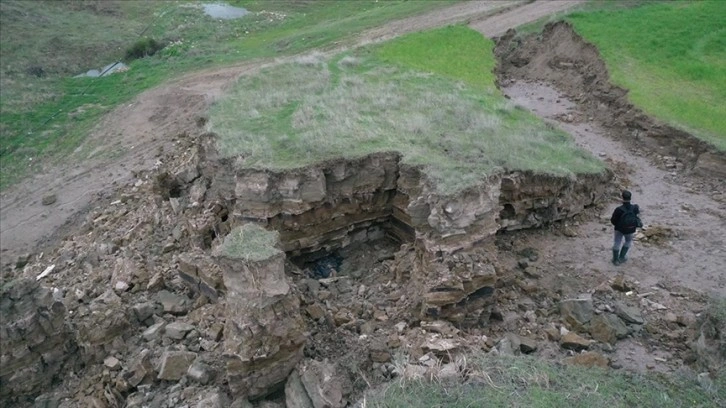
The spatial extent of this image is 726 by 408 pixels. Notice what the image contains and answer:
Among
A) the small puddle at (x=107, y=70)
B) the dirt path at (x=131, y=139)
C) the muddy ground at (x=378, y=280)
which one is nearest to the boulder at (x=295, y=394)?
the muddy ground at (x=378, y=280)

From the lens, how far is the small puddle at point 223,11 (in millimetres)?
39094

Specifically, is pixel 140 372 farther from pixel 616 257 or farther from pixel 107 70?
pixel 107 70

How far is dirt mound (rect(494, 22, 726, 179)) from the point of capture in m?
17.3

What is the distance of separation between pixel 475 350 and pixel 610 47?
1628cm

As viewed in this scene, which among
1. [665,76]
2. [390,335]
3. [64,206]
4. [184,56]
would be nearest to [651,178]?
[665,76]

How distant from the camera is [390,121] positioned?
16.0 meters

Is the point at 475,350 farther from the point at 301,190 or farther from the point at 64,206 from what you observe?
the point at 64,206

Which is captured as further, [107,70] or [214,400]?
[107,70]

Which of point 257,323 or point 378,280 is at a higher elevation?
point 257,323

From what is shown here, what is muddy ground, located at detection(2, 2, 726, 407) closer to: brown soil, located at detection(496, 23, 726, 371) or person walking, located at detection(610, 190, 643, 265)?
brown soil, located at detection(496, 23, 726, 371)

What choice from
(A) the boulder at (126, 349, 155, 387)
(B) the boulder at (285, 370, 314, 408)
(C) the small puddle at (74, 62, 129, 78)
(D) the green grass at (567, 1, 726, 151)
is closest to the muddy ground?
(A) the boulder at (126, 349, 155, 387)

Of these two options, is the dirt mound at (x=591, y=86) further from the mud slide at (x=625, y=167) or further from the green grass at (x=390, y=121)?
the green grass at (x=390, y=121)

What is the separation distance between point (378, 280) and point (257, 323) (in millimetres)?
3666

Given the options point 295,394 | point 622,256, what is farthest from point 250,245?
point 622,256
